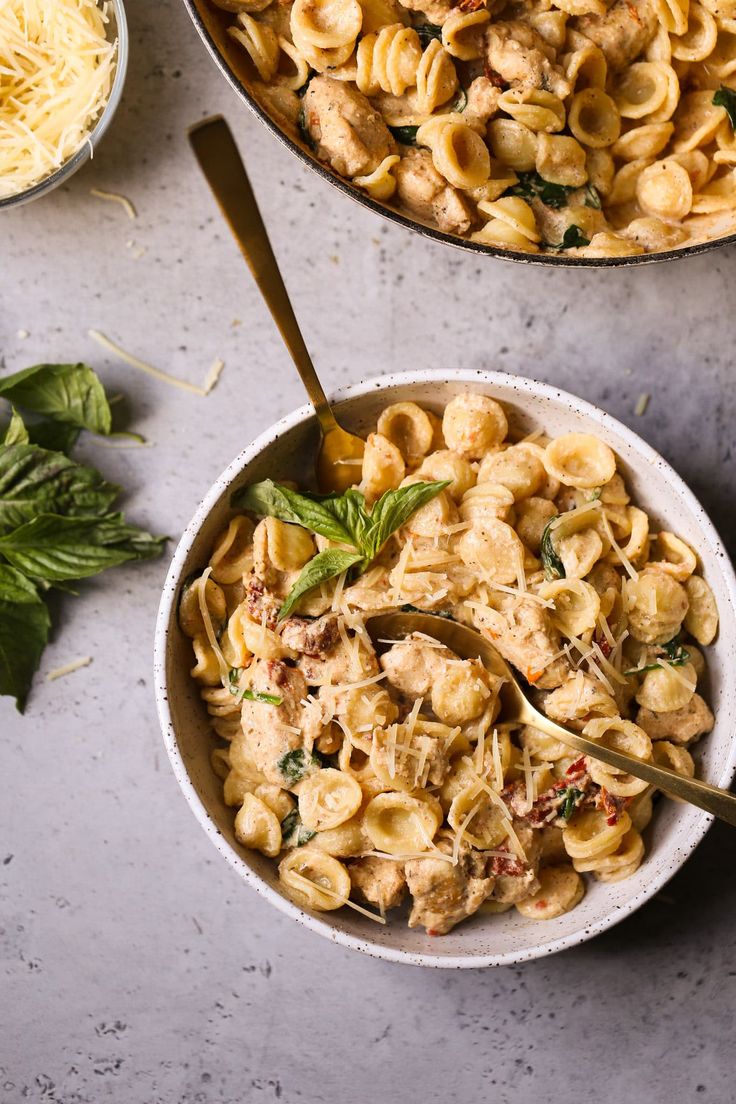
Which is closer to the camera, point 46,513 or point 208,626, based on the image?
point 208,626

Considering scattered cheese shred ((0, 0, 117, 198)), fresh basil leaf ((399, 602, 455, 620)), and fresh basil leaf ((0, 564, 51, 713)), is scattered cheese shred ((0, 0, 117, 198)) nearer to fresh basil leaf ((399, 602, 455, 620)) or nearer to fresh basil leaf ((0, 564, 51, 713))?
fresh basil leaf ((0, 564, 51, 713))

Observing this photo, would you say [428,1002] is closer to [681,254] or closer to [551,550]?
[551,550]

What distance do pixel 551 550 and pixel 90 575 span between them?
1.11 m

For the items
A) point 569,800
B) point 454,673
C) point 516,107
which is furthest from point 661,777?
point 516,107

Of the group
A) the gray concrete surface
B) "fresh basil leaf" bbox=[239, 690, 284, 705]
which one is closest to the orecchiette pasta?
the gray concrete surface

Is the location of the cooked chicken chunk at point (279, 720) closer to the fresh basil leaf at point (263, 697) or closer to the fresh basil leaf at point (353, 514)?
the fresh basil leaf at point (263, 697)

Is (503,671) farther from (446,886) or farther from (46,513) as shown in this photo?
(46,513)

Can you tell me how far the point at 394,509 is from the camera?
6.52 ft

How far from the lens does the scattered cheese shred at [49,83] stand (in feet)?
7.48

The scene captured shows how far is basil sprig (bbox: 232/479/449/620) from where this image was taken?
1.99m

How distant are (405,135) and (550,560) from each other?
0.96 meters

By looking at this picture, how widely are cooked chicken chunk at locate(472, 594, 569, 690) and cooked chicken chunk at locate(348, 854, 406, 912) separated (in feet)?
1.56

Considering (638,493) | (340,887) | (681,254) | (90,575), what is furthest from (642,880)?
(90,575)

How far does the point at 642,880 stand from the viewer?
201cm
